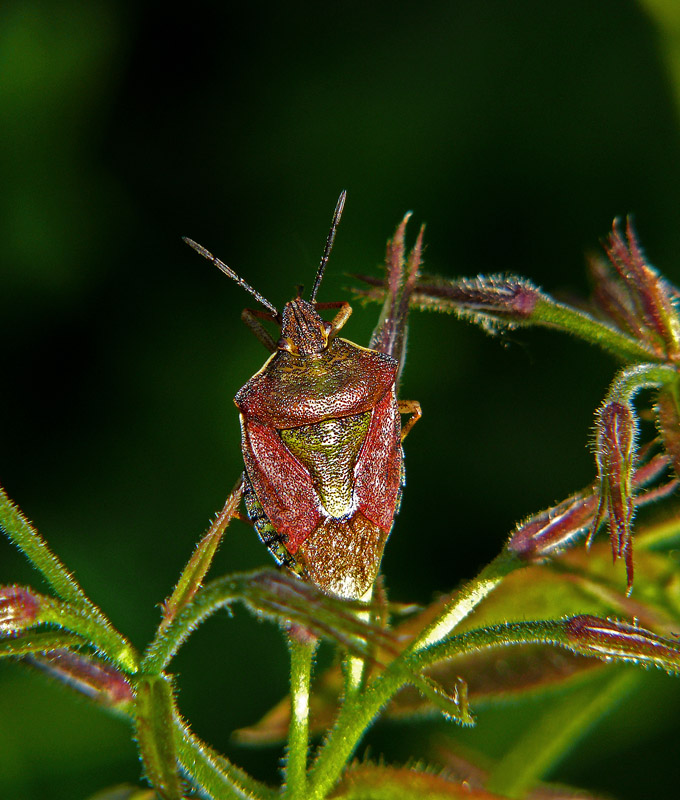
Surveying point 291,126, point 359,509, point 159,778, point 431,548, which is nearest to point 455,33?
point 291,126

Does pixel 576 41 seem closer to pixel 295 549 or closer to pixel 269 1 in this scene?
pixel 269 1

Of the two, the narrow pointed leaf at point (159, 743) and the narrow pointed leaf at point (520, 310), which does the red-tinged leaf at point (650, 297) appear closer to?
the narrow pointed leaf at point (520, 310)

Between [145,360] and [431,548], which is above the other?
[145,360]

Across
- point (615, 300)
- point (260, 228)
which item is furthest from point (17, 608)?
point (260, 228)

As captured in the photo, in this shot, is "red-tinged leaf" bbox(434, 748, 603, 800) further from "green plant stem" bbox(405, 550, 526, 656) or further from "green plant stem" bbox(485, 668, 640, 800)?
"green plant stem" bbox(405, 550, 526, 656)

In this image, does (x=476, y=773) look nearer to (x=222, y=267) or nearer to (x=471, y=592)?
(x=471, y=592)
